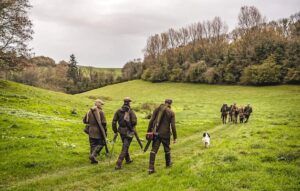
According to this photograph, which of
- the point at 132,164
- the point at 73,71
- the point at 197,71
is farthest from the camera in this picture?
the point at 73,71

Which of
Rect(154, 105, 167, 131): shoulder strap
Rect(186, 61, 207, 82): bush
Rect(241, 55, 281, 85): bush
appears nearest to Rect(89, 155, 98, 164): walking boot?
Rect(154, 105, 167, 131): shoulder strap

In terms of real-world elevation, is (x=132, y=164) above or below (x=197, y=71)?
below

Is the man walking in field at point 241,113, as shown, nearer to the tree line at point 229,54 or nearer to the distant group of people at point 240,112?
the distant group of people at point 240,112

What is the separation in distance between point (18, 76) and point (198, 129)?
94221 mm

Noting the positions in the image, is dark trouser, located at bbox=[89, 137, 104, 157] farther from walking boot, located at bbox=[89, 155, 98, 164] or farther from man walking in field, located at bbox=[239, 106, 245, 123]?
man walking in field, located at bbox=[239, 106, 245, 123]

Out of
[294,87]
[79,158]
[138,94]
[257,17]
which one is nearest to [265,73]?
[294,87]

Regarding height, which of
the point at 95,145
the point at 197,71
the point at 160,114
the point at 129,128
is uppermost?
the point at 197,71

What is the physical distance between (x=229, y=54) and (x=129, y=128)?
86417 millimetres

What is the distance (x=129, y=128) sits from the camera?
603 inches

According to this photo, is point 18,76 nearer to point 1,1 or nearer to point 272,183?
A: point 1,1

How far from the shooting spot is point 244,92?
81375mm

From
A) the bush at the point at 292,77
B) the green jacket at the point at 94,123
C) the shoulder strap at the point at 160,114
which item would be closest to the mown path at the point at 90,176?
the green jacket at the point at 94,123

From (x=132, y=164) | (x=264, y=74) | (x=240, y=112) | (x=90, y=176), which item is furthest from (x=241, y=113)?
(x=264, y=74)

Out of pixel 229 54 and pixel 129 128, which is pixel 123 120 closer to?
pixel 129 128
